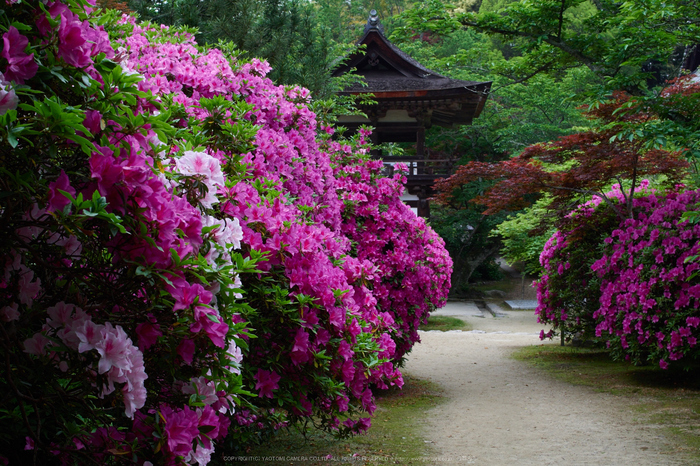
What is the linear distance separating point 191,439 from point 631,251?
604cm

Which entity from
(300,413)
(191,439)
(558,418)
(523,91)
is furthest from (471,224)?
(191,439)

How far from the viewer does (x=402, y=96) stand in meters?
14.3

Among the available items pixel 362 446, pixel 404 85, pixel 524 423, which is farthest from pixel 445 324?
pixel 362 446

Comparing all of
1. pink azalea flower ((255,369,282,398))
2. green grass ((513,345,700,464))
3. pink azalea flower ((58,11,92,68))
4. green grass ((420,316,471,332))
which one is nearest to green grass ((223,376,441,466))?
pink azalea flower ((255,369,282,398))

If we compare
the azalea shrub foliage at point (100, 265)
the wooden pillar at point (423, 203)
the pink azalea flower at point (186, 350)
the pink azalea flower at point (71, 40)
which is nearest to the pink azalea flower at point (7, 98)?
the azalea shrub foliage at point (100, 265)

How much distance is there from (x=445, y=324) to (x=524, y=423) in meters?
10.2

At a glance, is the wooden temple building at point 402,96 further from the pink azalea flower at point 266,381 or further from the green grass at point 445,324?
the pink azalea flower at point 266,381

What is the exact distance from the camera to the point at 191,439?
5.01ft

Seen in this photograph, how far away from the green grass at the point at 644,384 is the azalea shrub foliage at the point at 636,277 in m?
0.28

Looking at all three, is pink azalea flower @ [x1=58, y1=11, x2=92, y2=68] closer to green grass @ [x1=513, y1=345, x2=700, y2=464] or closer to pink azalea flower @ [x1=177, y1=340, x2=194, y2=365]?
pink azalea flower @ [x1=177, y1=340, x2=194, y2=365]

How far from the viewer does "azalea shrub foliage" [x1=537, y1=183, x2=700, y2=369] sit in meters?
5.68

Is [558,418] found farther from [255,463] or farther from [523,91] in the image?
[523,91]

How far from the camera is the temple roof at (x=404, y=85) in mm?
14141

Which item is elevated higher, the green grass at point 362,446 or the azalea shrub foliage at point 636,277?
the azalea shrub foliage at point 636,277
